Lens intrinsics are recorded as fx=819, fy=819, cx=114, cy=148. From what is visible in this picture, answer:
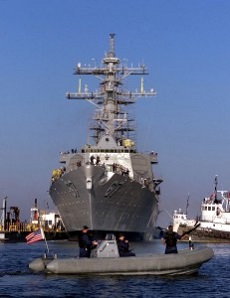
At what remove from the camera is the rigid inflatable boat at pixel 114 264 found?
4422 cm

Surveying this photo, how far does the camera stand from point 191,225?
422ft

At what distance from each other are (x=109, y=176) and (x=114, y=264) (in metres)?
46.3

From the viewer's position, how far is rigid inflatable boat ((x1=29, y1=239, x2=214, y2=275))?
44.2 meters

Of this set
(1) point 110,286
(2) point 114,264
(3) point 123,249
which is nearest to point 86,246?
(3) point 123,249

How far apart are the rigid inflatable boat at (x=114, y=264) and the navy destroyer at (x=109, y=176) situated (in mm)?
44045

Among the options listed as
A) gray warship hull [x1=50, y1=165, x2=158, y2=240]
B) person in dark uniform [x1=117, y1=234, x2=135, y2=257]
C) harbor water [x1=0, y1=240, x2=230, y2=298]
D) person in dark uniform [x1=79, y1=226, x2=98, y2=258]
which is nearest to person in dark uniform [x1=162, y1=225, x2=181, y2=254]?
harbor water [x1=0, y1=240, x2=230, y2=298]

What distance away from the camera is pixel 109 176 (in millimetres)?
90500

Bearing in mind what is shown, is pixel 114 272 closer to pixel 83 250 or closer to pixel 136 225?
pixel 83 250

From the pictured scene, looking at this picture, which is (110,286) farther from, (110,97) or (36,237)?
(110,97)

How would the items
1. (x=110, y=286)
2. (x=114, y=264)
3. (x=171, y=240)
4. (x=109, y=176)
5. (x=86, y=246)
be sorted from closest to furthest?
1. (x=110, y=286)
2. (x=114, y=264)
3. (x=86, y=246)
4. (x=171, y=240)
5. (x=109, y=176)

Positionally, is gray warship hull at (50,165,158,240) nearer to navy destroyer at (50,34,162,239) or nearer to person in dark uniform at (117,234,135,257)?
navy destroyer at (50,34,162,239)

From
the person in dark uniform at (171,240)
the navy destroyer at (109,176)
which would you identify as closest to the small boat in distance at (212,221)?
the navy destroyer at (109,176)

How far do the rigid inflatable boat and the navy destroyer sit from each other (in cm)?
4405

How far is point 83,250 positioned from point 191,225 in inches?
3317
